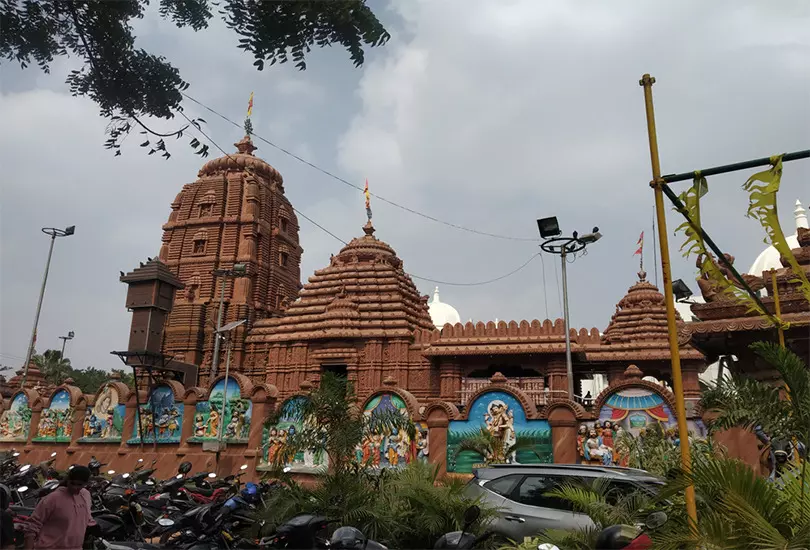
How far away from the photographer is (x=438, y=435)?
587 inches

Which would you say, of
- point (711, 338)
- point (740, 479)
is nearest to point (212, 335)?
point (711, 338)

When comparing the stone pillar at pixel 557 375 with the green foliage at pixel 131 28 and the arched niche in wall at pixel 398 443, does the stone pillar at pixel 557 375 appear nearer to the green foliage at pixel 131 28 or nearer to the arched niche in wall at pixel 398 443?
Result: the arched niche in wall at pixel 398 443

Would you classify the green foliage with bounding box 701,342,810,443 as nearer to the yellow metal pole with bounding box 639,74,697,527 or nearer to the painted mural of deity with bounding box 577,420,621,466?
the yellow metal pole with bounding box 639,74,697,527

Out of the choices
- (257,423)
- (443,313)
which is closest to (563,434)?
(257,423)

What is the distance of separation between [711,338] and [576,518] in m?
14.5

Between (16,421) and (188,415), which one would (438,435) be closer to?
(188,415)

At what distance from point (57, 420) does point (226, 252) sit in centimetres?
1315

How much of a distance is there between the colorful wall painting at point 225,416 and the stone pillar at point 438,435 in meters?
5.71

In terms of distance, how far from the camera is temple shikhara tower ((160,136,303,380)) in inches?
1185

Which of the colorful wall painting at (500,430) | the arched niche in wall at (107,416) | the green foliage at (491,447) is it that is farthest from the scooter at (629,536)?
the arched niche in wall at (107,416)

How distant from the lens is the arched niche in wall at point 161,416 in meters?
18.9

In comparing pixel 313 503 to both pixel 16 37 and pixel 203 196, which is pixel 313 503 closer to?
pixel 16 37

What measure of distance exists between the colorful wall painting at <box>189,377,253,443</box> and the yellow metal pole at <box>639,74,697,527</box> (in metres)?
14.7

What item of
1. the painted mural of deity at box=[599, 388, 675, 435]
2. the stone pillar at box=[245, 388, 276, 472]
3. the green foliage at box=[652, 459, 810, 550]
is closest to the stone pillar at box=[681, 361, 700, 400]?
the painted mural of deity at box=[599, 388, 675, 435]
